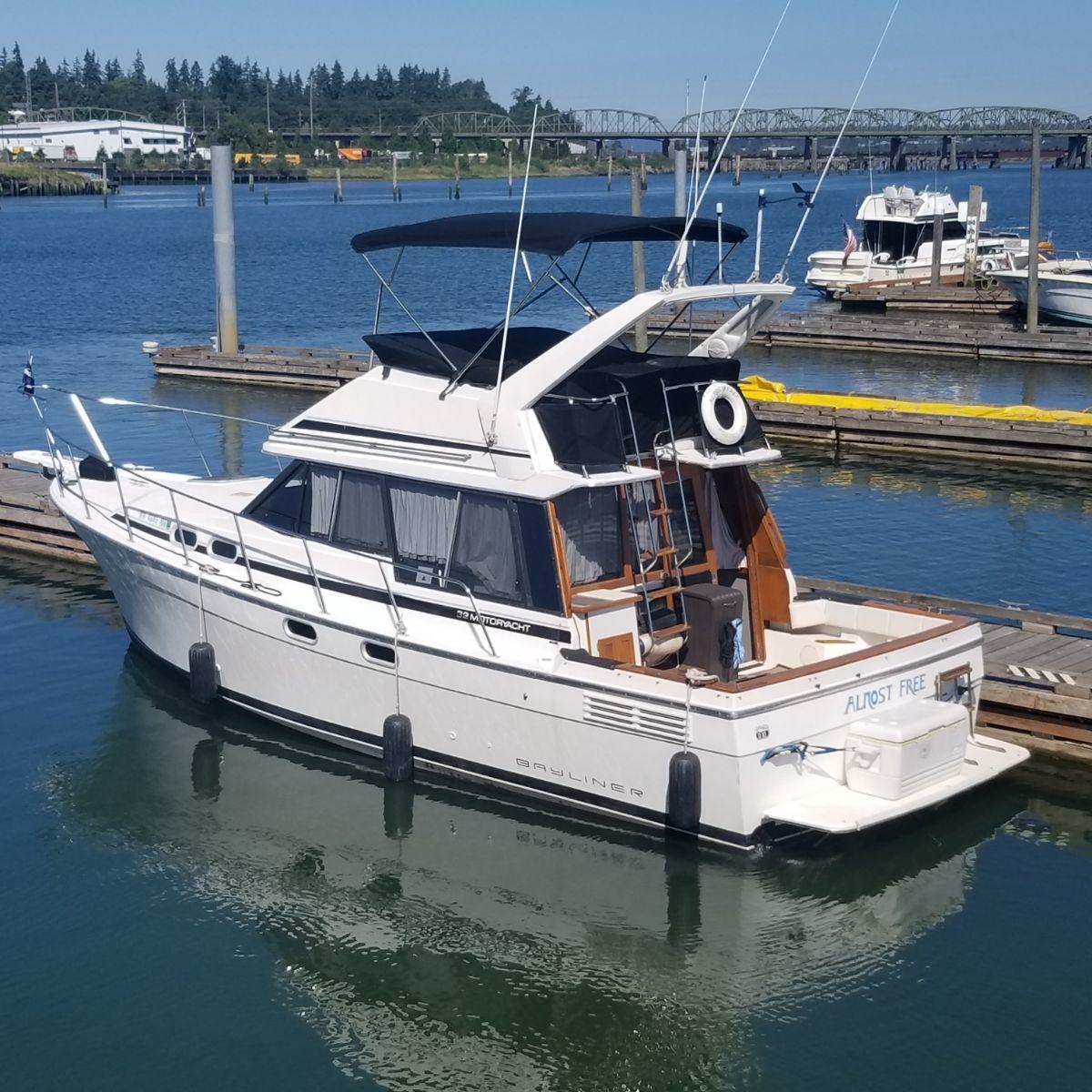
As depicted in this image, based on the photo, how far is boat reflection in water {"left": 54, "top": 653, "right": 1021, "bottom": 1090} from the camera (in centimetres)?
894

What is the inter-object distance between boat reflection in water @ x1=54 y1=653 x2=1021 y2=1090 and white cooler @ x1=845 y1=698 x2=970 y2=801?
2.58ft

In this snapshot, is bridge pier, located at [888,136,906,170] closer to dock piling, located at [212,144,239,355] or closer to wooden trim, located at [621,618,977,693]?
dock piling, located at [212,144,239,355]

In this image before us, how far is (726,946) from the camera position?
32.8 ft

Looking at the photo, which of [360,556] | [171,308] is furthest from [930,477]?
[171,308]

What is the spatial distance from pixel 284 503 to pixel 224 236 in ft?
64.3

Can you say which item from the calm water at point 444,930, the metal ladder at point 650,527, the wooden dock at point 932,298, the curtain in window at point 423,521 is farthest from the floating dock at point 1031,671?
the wooden dock at point 932,298

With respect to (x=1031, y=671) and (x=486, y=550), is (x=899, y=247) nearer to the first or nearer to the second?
(x=1031, y=671)

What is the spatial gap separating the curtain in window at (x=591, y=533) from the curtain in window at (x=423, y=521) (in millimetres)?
963

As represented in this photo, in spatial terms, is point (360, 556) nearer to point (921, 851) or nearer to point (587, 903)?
point (587, 903)

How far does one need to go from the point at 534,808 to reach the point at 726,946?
2.12 metres

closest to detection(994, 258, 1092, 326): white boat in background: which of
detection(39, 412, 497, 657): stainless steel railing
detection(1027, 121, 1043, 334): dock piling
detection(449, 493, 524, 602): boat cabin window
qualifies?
detection(1027, 121, 1043, 334): dock piling

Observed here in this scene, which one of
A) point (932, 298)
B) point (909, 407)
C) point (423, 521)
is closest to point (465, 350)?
point (423, 521)

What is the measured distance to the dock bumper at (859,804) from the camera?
10.1 metres

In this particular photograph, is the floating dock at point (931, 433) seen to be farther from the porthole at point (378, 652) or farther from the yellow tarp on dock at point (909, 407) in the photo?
the porthole at point (378, 652)
